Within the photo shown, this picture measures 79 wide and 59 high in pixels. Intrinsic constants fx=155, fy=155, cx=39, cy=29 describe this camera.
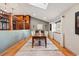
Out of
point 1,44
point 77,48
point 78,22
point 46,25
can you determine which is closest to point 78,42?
point 77,48

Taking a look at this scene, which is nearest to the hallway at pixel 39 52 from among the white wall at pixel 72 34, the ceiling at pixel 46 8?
the white wall at pixel 72 34

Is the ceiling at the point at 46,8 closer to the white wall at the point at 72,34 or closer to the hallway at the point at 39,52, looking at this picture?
the white wall at the point at 72,34

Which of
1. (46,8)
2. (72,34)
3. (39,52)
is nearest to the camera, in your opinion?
(72,34)

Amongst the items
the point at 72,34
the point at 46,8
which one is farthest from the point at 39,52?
the point at 46,8

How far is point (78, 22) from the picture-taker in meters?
5.49

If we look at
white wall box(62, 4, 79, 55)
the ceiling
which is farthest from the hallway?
the ceiling

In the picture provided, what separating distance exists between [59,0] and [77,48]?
1874 mm

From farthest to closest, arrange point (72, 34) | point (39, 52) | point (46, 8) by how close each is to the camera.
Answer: point (46, 8)
point (39, 52)
point (72, 34)

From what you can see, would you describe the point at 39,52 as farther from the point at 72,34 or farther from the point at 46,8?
the point at 46,8

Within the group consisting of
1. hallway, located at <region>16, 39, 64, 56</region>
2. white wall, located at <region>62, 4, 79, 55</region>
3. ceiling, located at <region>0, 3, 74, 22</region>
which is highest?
ceiling, located at <region>0, 3, 74, 22</region>

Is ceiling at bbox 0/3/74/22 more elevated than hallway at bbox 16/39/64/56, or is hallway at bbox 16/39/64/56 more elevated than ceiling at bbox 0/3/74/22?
ceiling at bbox 0/3/74/22

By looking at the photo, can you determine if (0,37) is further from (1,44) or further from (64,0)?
(64,0)

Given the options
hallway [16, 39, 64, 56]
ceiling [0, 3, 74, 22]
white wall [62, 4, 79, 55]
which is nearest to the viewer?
white wall [62, 4, 79, 55]

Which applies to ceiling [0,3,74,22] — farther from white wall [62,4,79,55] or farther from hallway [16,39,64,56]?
hallway [16,39,64,56]
